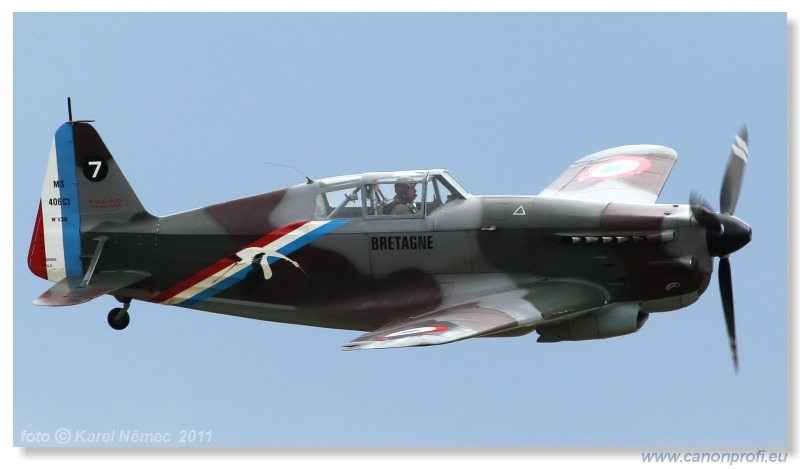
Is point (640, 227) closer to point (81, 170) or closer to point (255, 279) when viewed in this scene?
point (255, 279)

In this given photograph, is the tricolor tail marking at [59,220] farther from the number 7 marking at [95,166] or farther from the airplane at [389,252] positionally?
the number 7 marking at [95,166]

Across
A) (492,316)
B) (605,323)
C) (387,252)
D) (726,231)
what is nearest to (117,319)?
(387,252)

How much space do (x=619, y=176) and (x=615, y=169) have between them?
0.28 m

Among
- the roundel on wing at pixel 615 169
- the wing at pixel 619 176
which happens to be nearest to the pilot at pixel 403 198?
the wing at pixel 619 176

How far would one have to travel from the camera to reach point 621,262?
18.0 metres

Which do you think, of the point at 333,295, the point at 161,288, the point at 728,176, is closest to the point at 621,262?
the point at 728,176

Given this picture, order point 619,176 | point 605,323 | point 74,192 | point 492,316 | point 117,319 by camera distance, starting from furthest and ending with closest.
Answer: point 619,176 < point 74,192 < point 117,319 < point 605,323 < point 492,316

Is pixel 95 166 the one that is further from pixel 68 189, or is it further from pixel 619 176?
pixel 619 176

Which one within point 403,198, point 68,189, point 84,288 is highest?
point 68,189

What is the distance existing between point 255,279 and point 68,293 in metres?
2.07

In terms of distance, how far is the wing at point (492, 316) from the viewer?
1638 cm

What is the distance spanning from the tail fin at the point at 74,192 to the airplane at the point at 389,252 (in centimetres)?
2

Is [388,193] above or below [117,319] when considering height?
above

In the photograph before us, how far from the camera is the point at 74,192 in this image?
19.5 meters
